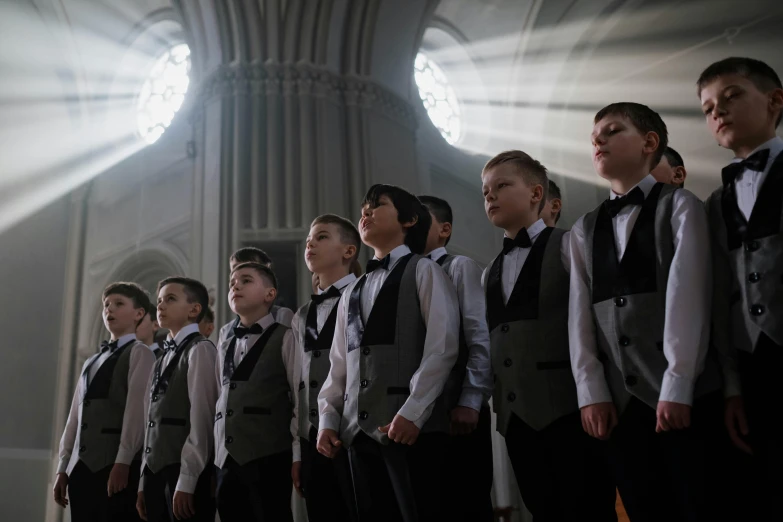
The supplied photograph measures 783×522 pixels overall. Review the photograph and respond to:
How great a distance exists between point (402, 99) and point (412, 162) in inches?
24.4

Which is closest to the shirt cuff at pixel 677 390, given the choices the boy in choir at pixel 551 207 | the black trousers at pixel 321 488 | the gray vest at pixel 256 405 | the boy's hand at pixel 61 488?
the boy in choir at pixel 551 207

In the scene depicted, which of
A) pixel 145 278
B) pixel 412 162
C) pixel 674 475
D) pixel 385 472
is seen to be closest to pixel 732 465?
pixel 674 475

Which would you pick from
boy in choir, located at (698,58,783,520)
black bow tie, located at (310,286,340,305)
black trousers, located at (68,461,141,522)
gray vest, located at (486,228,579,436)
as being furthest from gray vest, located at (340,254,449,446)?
black trousers, located at (68,461,141,522)

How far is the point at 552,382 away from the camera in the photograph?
212 cm

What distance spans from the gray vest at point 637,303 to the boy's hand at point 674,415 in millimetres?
74

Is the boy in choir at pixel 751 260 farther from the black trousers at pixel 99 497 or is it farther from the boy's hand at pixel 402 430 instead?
the black trousers at pixel 99 497

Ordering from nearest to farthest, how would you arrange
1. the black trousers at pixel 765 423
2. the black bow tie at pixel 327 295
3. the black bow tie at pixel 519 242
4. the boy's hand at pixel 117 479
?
the black trousers at pixel 765 423
the black bow tie at pixel 519 242
the black bow tie at pixel 327 295
the boy's hand at pixel 117 479

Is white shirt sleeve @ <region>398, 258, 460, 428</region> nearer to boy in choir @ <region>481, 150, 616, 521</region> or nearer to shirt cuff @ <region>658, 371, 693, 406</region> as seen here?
boy in choir @ <region>481, 150, 616, 521</region>

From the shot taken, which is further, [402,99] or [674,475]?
[402,99]

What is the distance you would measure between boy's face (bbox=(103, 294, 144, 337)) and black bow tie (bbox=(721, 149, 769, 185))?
311 centimetres

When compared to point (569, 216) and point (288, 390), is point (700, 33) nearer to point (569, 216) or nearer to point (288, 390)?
point (569, 216)

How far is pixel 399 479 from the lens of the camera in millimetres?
2156

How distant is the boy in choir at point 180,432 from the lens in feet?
10.4

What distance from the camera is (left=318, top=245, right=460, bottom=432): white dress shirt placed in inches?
85.4
